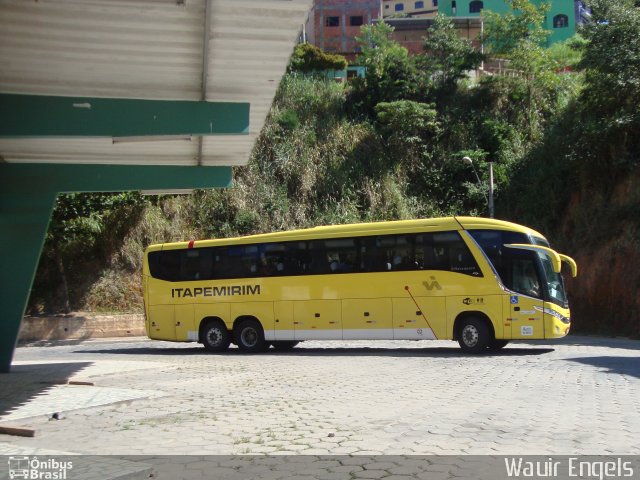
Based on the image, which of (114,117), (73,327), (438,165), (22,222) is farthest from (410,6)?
(114,117)

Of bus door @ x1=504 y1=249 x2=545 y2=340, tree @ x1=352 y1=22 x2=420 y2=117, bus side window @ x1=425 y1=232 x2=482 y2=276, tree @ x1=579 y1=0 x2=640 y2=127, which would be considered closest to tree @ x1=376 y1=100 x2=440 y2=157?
tree @ x1=352 y1=22 x2=420 y2=117

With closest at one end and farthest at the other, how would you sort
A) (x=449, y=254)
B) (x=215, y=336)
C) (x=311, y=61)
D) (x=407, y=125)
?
1. (x=449, y=254)
2. (x=215, y=336)
3. (x=407, y=125)
4. (x=311, y=61)

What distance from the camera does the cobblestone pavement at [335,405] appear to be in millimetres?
7598

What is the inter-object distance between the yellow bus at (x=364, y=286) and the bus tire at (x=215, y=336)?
0.03 metres

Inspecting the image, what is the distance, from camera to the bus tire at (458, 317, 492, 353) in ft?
58.3

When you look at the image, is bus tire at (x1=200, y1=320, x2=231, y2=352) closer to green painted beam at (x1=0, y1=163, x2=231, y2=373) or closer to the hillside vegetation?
green painted beam at (x1=0, y1=163, x2=231, y2=373)

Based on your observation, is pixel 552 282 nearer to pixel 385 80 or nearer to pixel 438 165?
pixel 438 165

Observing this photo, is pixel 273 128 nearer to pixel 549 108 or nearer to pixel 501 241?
pixel 549 108

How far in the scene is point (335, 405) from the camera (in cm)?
1015

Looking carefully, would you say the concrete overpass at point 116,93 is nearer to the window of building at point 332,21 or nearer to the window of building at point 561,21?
the window of building at point 332,21

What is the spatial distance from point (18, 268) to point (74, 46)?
228 inches

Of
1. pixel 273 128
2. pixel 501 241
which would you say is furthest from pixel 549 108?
pixel 501 241

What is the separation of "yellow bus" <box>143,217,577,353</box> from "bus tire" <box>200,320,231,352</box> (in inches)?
1.3

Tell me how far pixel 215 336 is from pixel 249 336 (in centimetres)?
112
